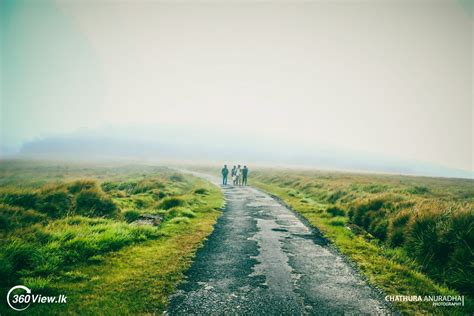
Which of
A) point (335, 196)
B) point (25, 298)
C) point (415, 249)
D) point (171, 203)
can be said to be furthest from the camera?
point (335, 196)

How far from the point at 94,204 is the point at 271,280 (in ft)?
39.3

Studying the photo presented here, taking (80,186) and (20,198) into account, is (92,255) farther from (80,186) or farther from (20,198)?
(80,186)

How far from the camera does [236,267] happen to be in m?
7.14

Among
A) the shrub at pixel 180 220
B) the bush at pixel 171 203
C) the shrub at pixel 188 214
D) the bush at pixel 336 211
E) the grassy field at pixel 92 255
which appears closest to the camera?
the grassy field at pixel 92 255

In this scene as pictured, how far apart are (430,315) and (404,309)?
45 cm

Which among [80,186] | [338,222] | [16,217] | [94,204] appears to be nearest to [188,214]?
[94,204]

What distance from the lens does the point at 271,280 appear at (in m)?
6.33

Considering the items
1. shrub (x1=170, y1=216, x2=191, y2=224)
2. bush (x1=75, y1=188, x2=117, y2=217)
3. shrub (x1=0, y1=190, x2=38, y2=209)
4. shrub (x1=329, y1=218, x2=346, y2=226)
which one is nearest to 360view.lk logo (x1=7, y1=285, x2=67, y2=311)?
shrub (x1=170, y1=216, x2=191, y2=224)

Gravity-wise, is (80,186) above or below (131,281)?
above

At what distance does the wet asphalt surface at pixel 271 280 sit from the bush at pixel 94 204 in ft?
23.8

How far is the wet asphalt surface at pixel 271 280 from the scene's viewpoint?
5.11 metres

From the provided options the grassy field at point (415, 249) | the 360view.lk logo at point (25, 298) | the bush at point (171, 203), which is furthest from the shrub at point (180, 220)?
the 360view.lk logo at point (25, 298)

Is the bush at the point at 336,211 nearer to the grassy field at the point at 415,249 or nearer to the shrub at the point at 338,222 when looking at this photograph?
the shrub at the point at 338,222

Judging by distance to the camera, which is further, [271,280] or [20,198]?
[20,198]
